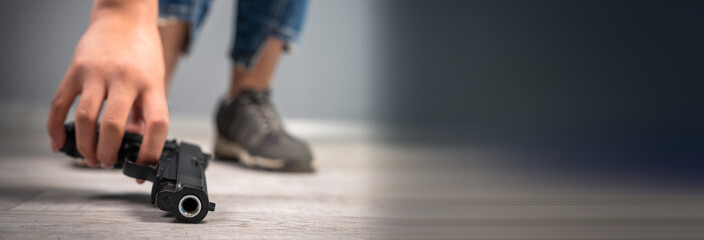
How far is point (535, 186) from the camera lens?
82 centimetres

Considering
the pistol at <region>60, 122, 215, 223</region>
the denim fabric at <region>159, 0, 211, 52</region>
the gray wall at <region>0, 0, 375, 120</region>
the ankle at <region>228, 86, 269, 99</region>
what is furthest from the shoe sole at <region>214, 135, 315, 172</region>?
the gray wall at <region>0, 0, 375, 120</region>

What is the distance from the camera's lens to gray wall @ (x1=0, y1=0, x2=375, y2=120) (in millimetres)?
3303

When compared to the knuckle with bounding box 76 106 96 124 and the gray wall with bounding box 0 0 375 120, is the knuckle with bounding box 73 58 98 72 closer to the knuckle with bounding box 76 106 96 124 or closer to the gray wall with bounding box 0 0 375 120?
the knuckle with bounding box 76 106 96 124

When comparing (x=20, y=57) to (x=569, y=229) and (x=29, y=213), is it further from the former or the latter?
(x=569, y=229)

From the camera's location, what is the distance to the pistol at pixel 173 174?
473mm

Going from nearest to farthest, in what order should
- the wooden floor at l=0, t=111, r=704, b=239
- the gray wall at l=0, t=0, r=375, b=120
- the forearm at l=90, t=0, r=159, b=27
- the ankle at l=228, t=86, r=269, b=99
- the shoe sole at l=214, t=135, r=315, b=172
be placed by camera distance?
1. the wooden floor at l=0, t=111, r=704, b=239
2. the forearm at l=90, t=0, r=159, b=27
3. the shoe sole at l=214, t=135, r=315, b=172
4. the ankle at l=228, t=86, r=269, b=99
5. the gray wall at l=0, t=0, r=375, b=120

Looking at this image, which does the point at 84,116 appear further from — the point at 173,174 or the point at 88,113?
the point at 173,174

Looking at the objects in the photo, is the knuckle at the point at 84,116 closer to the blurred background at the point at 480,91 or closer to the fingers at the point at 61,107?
the fingers at the point at 61,107

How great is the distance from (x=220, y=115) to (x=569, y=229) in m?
0.78

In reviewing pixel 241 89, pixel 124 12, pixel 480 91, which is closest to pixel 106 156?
pixel 124 12

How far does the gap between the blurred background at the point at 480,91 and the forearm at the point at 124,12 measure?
0.33 metres

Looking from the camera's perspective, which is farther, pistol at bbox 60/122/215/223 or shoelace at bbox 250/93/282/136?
shoelace at bbox 250/93/282/136

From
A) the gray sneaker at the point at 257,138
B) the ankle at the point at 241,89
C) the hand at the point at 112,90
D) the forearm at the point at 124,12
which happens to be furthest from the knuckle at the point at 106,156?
the ankle at the point at 241,89

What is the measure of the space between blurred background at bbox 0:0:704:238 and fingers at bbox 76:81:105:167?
0.28m
